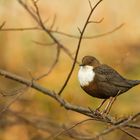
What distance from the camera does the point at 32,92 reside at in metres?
10.2

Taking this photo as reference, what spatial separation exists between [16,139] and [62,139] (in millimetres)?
1068

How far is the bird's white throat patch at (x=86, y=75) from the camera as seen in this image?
566 cm

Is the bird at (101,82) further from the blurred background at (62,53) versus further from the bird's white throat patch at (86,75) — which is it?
the blurred background at (62,53)

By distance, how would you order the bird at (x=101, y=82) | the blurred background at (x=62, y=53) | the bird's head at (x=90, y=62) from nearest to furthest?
the bird at (x=101, y=82), the bird's head at (x=90, y=62), the blurred background at (x=62, y=53)

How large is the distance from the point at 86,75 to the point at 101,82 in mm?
141

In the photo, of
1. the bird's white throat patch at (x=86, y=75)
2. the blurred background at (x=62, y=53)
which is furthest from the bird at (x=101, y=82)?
the blurred background at (x=62, y=53)

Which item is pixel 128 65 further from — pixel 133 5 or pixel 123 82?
pixel 123 82

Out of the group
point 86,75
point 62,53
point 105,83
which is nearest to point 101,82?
point 105,83

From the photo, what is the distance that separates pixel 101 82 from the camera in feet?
18.8

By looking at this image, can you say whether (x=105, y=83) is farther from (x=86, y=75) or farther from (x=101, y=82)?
(x=86, y=75)

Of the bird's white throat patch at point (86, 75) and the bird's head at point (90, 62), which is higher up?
the bird's head at point (90, 62)

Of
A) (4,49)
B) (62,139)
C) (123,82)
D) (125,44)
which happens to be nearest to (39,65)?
(4,49)

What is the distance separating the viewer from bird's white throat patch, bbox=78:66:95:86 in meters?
5.66

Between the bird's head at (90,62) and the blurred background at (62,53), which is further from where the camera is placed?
the blurred background at (62,53)
